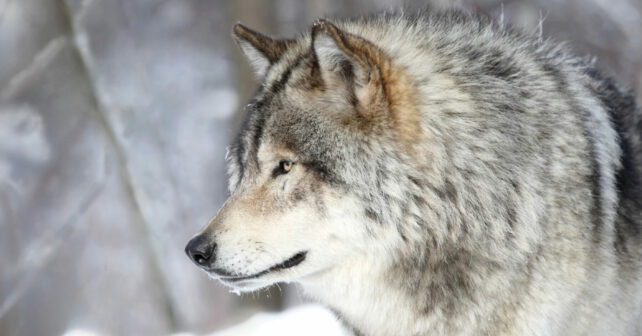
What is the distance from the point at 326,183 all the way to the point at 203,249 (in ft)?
1.86

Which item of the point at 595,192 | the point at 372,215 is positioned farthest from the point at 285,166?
the point at 595,192

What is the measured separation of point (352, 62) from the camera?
2.48m

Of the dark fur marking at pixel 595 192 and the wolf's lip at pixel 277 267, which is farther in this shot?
the dark fur marking at pixel 595 192

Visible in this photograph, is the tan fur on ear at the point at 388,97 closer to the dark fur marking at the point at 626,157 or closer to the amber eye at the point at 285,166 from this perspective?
the amber eye at the point at 285,166

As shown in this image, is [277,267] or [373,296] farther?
[373,296]

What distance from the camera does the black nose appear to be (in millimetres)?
2623

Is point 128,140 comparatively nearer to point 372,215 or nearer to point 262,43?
point 262,43

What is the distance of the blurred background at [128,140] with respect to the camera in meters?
7.12

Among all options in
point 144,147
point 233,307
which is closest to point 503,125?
point 233,307

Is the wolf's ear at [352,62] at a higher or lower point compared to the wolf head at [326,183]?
higher

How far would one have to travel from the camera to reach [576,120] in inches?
112

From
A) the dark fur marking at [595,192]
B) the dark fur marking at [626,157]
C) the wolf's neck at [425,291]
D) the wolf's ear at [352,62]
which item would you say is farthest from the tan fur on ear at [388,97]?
the dark fur marking at [626,157]

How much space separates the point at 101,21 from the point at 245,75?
326 centimetres

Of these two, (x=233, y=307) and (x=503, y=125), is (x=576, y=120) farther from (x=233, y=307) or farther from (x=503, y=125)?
(x=233, y=307)
